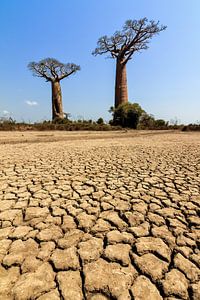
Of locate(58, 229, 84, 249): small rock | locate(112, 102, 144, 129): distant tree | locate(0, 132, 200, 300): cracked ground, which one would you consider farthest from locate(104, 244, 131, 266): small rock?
locate(112, 102, 144, 129): distant tree

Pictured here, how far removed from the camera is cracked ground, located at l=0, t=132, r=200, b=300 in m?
1.02

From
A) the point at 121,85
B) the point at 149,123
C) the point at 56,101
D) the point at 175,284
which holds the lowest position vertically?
the point at 175,284

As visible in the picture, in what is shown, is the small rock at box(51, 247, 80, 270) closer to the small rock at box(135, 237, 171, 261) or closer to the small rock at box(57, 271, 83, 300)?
the small rock at box(57, 271, 83, 300)

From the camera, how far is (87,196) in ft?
7.28

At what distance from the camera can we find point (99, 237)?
1.45 meters

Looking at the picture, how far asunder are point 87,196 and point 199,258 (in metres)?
1.30

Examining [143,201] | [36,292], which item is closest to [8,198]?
[36,292]

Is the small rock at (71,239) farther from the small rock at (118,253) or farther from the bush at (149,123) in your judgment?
the bush at (149,123)

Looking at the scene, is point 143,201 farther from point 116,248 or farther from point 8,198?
point 8,198

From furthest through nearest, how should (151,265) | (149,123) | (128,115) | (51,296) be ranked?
(149,123) → (128,115) → (151,265) → (51,296)

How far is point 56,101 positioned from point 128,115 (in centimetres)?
866

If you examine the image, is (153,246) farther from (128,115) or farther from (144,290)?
(128,115)

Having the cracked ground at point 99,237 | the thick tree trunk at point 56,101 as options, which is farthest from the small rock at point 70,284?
the thick tree trunk at point 56,101

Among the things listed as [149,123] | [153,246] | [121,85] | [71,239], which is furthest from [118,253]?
[121,85]
